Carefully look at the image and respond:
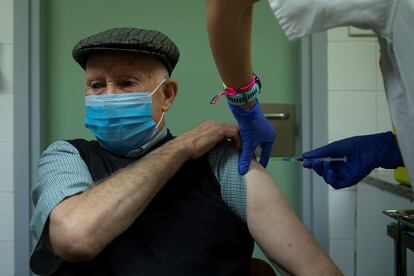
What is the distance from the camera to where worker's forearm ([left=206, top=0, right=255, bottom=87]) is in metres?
0.59

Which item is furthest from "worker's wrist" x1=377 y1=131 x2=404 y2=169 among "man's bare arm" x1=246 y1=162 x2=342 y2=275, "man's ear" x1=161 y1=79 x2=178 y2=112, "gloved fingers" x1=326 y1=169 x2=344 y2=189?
"man's ear" x1=161 y1=79 x2=178 y2=112

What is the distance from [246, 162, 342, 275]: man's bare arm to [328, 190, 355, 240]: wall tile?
0.80 meters

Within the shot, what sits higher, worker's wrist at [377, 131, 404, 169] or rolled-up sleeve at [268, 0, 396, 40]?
rolled-up sleeve at [268, 0, 396, 40]

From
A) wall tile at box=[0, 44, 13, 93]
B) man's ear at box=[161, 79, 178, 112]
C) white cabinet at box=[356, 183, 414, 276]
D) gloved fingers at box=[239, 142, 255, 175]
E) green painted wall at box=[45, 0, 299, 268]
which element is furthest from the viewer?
green painted wall at box=[45, 0, 299, 268]

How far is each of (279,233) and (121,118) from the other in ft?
1.87

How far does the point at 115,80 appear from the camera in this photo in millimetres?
1114

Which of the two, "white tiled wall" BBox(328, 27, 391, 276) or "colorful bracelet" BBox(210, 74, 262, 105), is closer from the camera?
"colorful bracelet" BBox(210, 74, 262, 105)

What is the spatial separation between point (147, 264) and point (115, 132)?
1.33ft

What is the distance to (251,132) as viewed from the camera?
983 millimetres

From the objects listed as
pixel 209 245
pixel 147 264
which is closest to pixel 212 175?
pixel 209 245

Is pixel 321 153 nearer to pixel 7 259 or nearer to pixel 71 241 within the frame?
pixel 71 241

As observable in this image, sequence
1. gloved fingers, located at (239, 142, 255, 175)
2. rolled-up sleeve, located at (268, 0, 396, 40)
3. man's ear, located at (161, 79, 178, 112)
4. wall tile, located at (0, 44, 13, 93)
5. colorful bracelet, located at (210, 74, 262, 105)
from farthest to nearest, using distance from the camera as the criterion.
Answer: wall tile, located at (0, 44, 13, 93)
man's ear, located at (161, 79, 178, 112)
gloved fingers, located at (239, 142, 255, 175)
colorful bracelet, located at (210, 74, 262, 105)
rolled-up sleeve, located at (268, 0, 396, 40)

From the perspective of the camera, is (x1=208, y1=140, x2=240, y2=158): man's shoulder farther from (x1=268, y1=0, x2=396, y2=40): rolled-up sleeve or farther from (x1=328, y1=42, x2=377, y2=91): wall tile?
(x1=328, y1=42, x2=377, y2=91): wall tile

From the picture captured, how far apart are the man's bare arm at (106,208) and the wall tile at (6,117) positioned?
1.00 metres
